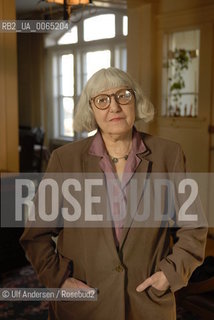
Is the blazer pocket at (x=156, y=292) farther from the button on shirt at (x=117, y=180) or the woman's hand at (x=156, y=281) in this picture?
the button on shirt at (x=117, y=180)

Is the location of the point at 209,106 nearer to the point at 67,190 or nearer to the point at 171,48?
the point at 171,48

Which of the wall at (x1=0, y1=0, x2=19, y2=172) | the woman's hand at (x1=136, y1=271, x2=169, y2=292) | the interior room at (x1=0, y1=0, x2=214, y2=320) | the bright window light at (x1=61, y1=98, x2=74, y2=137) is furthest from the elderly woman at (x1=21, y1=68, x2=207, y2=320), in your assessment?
the bright window light at (x1=61, y1=98, x2=74, y2=137)

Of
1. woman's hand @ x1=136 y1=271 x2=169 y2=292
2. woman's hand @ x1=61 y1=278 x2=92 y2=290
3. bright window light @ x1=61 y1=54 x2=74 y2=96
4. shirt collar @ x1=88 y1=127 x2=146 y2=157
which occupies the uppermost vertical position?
bright window light @ x1=61 y1=54 x2=74 y2=96

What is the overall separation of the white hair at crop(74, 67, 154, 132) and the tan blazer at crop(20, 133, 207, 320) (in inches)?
1.9

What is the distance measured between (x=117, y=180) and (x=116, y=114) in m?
0.16

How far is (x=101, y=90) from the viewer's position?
100 cm

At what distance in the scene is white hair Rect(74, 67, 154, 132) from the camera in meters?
1.00

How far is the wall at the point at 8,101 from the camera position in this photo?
6.21 feet

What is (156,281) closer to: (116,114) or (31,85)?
(116,114)

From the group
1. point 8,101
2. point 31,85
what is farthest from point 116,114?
point 31,85

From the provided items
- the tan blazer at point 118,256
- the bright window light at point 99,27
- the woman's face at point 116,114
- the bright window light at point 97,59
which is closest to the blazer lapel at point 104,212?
the tan blazer at point 118,256

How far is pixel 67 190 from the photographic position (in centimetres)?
102

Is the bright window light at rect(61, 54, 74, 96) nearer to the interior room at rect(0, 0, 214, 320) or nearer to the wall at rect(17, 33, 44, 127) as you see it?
the interior room at rect(0, 0, 214, 320)

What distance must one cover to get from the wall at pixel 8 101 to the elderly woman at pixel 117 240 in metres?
0.92
